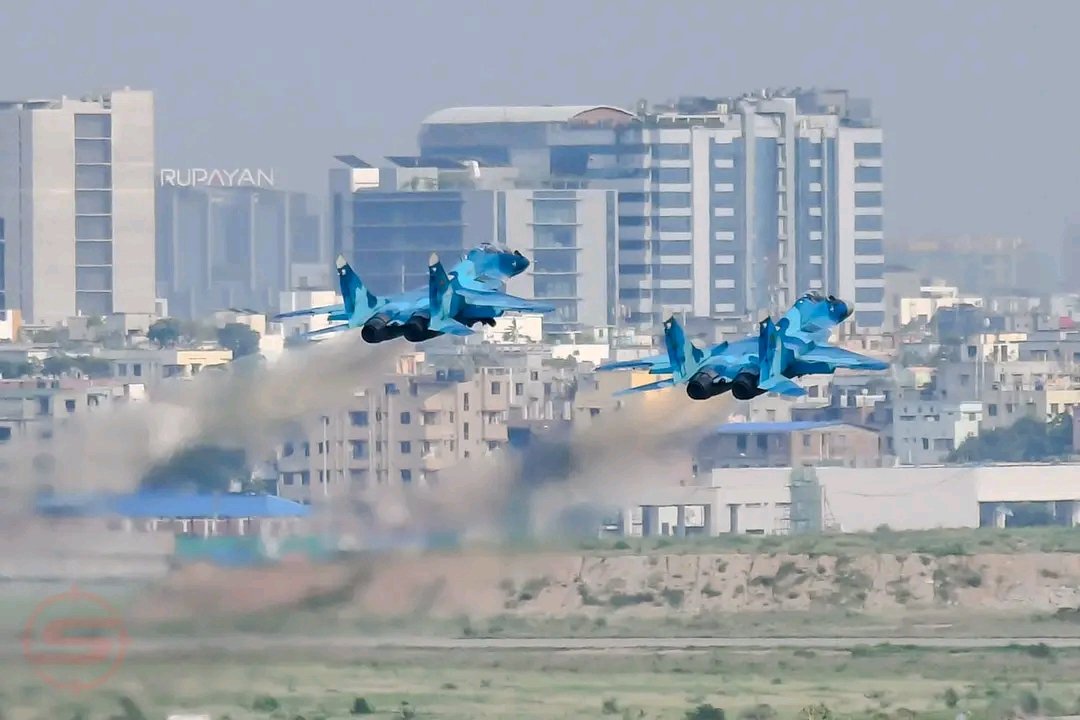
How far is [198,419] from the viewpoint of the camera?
77.6 m

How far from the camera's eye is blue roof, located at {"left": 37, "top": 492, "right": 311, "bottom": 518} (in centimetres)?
7325

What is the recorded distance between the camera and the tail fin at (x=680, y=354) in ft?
225

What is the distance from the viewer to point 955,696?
95.2m

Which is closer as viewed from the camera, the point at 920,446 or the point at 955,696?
the point at 955,696

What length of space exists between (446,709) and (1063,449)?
7287 centimetres

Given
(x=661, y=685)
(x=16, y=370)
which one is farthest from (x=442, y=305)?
(x=16, y=370)

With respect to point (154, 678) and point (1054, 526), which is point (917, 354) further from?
point (154, 678)

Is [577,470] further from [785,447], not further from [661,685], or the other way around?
[785,447]

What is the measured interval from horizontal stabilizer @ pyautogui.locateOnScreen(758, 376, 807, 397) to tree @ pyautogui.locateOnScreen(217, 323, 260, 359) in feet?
320

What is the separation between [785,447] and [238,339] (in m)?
43.9

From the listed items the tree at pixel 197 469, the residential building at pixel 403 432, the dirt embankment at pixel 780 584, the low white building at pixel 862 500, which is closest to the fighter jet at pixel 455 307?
the tree at pixel 197 469

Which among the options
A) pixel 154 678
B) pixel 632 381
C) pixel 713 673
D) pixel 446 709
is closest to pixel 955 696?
pixel 713 673

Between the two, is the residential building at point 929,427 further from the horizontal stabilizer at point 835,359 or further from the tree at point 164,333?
the horizontal stabilizer at point 835,359

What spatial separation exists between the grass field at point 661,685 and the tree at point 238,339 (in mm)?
66736
